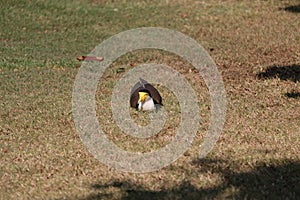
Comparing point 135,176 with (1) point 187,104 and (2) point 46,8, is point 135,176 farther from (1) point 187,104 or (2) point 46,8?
(2) point 46,8

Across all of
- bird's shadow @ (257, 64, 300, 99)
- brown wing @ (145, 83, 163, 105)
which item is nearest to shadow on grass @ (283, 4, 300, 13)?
bird's shadow @ (257, 64, 300, 99)

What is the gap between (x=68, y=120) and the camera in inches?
263

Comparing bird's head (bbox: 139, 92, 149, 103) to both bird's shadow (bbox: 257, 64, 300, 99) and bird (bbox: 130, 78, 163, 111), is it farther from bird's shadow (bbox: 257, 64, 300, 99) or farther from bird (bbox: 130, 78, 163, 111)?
bird's shadow (bbox: 257, 64, 300, 99)

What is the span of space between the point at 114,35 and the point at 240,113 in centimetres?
573

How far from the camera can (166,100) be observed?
24.0 feet

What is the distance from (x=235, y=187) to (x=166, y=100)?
260 centimetres

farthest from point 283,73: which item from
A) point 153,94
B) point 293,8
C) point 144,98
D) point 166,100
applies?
point 293,8

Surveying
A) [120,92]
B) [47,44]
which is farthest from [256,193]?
[47,44]

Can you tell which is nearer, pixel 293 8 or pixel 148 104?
pixel 148 104

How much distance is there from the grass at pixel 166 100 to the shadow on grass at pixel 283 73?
1 cm

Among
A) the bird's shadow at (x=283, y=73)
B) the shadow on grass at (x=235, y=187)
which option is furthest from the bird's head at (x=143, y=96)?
the bird's shadow at (x=283, y=73)

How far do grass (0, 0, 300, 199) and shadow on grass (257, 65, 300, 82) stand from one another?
1cm

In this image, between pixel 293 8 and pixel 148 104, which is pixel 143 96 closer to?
pixel 148 104

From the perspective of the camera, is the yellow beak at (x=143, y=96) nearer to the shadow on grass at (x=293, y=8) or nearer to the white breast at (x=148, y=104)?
the white breast at (x=148, y=104)
